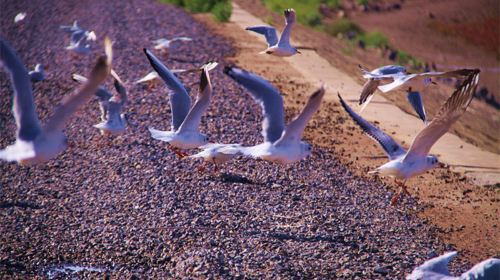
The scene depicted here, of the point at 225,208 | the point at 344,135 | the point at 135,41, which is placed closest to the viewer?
the point at 225,208

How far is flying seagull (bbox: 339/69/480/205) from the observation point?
8.95m

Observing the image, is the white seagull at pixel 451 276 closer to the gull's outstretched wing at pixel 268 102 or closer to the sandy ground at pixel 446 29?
the gull's outstretched wing at pixel 268 102

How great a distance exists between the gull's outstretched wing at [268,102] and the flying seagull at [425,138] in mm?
809

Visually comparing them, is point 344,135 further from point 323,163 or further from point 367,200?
point 367,200

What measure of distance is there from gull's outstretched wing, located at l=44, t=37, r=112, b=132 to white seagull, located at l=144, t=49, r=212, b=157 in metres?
1.91

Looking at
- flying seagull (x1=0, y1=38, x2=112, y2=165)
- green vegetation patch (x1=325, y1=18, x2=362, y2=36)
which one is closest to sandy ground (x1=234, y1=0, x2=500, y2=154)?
green vegetation patch (x1=325, y1=18, x2=362, y2=36)

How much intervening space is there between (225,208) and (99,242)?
1.53 m

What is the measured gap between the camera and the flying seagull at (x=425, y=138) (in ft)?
29.4

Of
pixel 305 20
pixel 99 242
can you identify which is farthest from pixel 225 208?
pixel 305 20

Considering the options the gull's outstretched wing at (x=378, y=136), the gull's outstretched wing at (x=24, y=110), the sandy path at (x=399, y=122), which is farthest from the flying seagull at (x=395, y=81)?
the gull's outstretched wing at (x=24, y=110)

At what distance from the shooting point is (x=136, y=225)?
1074 centimetres

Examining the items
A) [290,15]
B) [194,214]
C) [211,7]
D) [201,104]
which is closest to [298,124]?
[201,104]

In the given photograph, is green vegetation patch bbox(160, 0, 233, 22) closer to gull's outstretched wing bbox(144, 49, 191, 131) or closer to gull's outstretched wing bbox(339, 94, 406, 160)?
gull's outstretched wing bbox(144, 49, 191, 131)

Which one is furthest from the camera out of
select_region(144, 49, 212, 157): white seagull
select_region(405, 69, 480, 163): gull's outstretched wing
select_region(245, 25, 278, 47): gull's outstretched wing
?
select_region(245, 25, 278, 47): gull's outstretched wing
